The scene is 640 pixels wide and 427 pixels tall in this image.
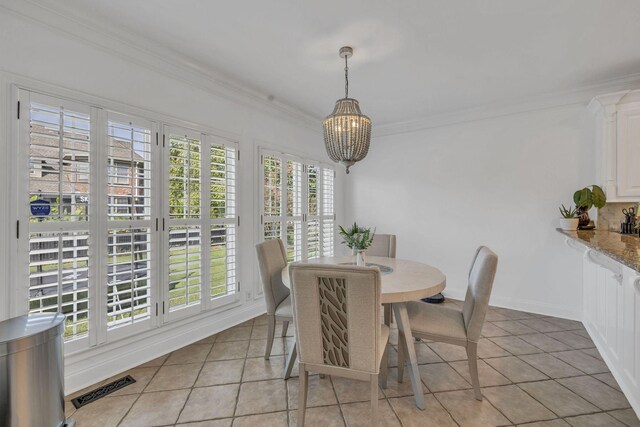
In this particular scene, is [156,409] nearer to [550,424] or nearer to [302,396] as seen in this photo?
[302,396]

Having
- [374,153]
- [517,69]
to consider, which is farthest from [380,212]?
[517,69]

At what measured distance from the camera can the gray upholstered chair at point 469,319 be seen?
1.87 meters

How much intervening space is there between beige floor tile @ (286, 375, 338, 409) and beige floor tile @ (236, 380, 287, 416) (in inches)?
1.9

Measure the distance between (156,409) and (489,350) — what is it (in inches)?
103

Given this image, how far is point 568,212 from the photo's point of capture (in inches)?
126

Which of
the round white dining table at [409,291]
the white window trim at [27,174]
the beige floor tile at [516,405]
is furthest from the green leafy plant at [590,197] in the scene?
the white window trim at [27,174]

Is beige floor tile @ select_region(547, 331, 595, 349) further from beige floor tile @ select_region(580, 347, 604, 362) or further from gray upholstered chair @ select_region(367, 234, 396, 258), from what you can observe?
gray upholstered chair @ select_region(367, 234, 396, 258)

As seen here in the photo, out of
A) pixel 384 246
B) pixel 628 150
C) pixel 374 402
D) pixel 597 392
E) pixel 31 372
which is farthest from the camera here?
pixel 384 246

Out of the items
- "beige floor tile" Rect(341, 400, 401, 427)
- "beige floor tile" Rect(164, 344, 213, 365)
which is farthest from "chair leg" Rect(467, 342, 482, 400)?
"beige floor tile" Rect(164, 344, 213, 365)

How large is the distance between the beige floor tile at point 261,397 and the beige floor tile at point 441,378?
93 cm

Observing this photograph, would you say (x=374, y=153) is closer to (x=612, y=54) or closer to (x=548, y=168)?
(x=548, y=168)

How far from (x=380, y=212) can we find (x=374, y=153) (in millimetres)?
950

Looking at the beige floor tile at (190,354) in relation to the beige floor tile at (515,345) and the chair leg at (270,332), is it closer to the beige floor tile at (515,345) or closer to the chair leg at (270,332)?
the chair leg at (270,332)

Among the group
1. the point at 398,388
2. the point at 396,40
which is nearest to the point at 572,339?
the point at 398,388
